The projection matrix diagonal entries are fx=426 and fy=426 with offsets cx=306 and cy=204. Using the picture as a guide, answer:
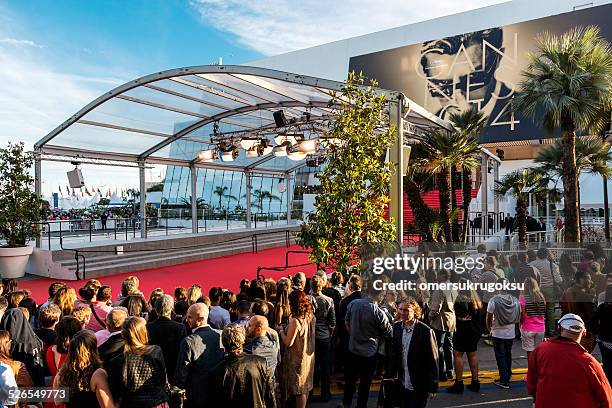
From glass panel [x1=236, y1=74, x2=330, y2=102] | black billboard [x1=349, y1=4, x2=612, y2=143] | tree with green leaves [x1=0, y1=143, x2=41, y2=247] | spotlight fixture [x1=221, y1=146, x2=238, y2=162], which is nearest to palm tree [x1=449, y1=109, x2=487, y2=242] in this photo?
glass panel [x1=236, y1=74, x2=330, y2=102]

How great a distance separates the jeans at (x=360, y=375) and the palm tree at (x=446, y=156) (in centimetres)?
828

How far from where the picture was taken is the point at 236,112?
14.1 metres

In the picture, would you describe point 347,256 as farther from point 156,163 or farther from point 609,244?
point 156,163

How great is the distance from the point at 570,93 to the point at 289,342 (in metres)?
9.64

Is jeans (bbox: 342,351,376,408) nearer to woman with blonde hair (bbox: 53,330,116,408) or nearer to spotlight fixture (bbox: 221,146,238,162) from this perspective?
woman with blonde hair (bbox: 53,330,116,408)

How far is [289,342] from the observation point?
448 cm

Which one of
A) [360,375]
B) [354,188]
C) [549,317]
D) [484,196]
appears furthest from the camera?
[484,196]

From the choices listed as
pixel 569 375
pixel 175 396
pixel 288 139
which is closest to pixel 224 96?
pixel 288 139

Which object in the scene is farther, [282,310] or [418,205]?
[418,205]

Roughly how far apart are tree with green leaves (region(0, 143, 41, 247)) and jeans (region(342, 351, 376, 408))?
36.8 ft

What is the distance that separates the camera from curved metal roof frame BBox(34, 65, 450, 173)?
831 cm

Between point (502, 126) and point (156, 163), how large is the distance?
19362 millimetres

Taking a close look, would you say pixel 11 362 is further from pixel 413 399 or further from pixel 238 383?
pixel 413 399

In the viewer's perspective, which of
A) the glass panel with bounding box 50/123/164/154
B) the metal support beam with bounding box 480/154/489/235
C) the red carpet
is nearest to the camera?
the red carpet
